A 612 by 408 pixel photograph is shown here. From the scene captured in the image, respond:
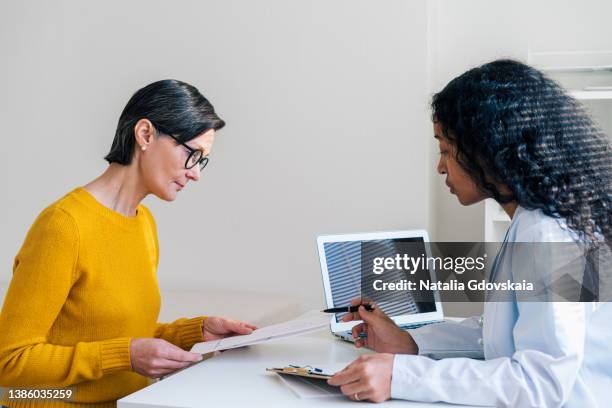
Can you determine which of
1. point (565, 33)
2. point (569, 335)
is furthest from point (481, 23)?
point (569, 335)

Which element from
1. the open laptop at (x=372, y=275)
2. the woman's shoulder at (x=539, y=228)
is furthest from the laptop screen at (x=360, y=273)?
the woman's shoulder at (x=539, y=228)

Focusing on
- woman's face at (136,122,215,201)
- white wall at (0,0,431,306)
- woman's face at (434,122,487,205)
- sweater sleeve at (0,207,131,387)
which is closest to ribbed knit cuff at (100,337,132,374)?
sweater sleeve at (0,207,131,387)

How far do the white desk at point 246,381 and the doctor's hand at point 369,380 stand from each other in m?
0.02

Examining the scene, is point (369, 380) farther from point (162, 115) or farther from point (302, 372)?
point (162, 115)

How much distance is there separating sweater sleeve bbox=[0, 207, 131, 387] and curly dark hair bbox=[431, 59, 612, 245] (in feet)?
2.53

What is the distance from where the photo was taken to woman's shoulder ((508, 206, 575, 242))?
1181 mm

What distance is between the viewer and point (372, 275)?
6.25 ft

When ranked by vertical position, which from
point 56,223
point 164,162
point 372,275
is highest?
point 164,162

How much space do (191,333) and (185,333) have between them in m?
0.02

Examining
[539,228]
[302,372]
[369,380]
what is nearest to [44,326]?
[302,372]

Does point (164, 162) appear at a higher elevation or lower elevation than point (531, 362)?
higher

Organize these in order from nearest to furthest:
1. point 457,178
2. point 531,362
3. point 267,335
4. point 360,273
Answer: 1. point 531,362
2. point 457,178
3. point 267,335
4. point 360,273

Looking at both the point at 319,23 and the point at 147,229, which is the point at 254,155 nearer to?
the point at 319,23

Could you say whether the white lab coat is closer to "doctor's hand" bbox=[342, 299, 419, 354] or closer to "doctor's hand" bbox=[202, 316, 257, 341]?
"doctor's hand" bbox=[342, 299, 419, 354]
